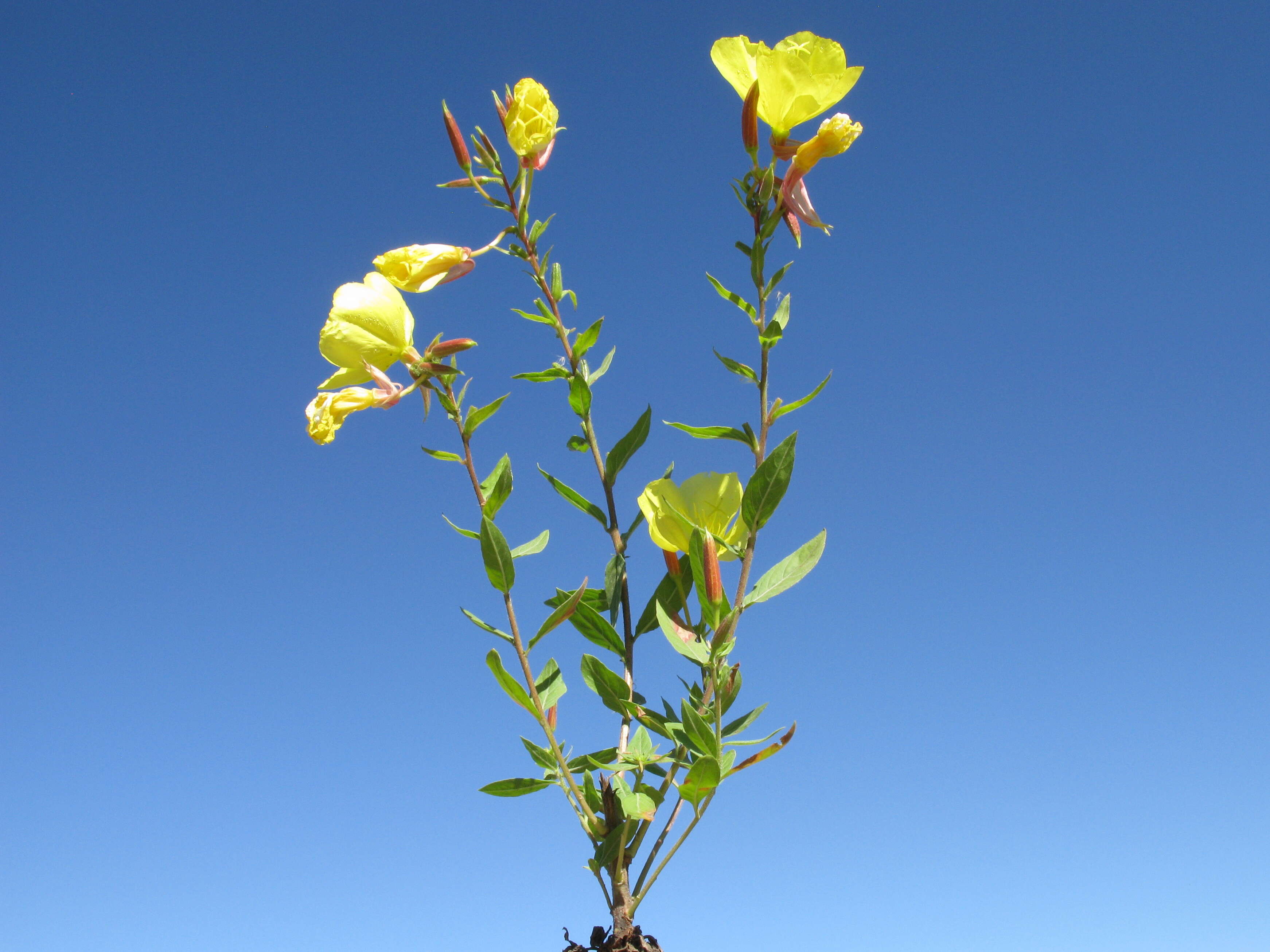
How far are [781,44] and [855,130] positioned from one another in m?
0.18

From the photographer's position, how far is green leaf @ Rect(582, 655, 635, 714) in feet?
4.75

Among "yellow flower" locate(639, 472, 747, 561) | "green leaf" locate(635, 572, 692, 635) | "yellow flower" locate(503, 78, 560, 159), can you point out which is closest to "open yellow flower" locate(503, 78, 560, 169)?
"yellow flower" locate(503, 78, 560, 159)

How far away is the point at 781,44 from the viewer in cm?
141

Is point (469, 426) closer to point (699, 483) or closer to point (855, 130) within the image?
point (699, 483)

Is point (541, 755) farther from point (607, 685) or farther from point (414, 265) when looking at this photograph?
point (414, 265)

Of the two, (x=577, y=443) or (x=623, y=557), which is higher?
(x=577, y=443)

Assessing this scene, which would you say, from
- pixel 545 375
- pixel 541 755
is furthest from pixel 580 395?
pixel 541 755

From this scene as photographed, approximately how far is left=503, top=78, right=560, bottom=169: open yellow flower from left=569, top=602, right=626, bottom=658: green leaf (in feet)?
2.41

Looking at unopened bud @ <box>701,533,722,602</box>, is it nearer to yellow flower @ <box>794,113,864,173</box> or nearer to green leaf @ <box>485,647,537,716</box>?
green leaf @ <box>485,647,537,716</box>

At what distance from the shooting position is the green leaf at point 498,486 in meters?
1.48

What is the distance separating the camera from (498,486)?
1.48 metres

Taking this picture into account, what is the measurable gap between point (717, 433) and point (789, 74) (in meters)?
0.56

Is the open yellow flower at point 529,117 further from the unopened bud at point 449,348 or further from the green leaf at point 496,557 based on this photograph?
the green leaf at point 496,557

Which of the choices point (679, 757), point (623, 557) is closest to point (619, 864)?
point (679, 757)
